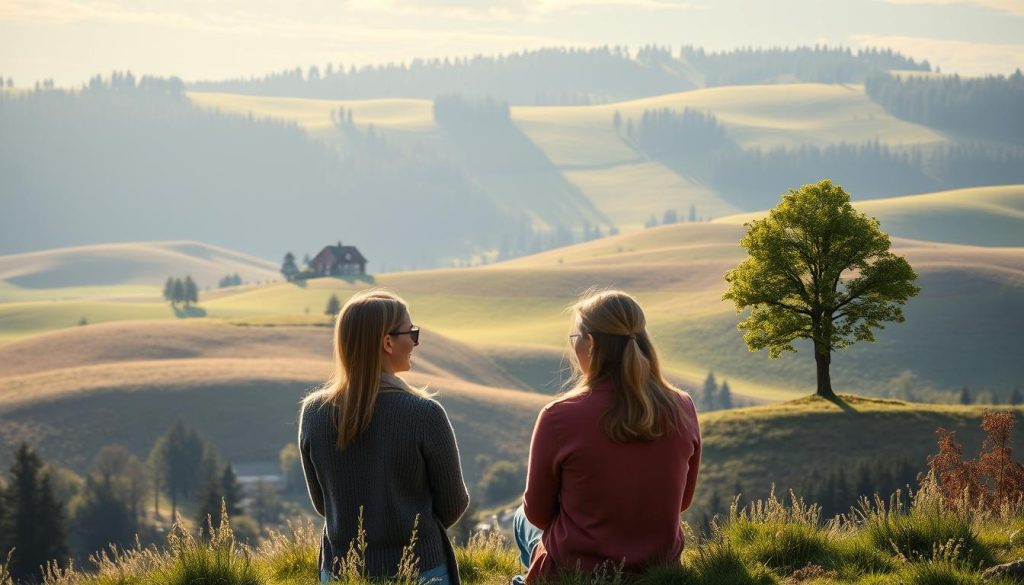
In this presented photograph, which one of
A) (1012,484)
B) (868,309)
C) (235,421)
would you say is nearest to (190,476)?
Result: (235,421)

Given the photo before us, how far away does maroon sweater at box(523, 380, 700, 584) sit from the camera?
827cm

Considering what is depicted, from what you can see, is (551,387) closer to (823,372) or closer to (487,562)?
(823,372)

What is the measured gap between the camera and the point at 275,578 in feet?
34.2

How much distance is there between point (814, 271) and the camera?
4009 cm

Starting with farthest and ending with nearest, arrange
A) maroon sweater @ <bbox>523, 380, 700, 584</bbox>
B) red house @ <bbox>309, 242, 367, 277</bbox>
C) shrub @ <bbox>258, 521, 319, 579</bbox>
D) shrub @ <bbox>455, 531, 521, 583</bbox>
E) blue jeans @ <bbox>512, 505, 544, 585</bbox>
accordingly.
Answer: red house @ <bbox>309, 242, 367, 277</bbox>
shrub @ <bbox>455, 531, 521, 583</bbox>
shrub @ <bbox>258, 521, 319, 579</bbox>
blue jeans @ <bbox>512, 505, 544, 585</bbox>
maroon sweater @ <bbox>523, 380, 700, 584</bbox>

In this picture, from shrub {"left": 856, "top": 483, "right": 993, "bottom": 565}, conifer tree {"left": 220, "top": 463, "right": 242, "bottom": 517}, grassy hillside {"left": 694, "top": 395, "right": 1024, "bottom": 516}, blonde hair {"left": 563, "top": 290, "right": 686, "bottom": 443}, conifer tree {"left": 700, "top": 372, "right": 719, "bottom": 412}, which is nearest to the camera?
blonde hair {"left": 563, "top": 290, "right": 686, "bottom": 443}

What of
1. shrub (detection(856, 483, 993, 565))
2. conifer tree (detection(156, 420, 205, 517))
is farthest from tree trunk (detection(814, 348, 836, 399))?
conifer tree (detection(156, 420, 205, 517))

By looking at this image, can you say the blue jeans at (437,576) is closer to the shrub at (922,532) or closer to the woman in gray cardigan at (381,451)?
the woman in gray cardigan at (381,451)

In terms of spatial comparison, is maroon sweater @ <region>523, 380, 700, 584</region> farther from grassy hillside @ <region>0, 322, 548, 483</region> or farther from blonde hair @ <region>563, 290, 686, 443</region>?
grassy hillside @ <region>0, 322, 548, 483</region>

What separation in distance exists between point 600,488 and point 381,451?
1.61 meters

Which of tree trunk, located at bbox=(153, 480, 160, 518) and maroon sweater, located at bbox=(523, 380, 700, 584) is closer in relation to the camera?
maroon sweater, located at bbox=(523, 380, 700, 584)

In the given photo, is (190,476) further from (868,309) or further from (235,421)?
(868,309)

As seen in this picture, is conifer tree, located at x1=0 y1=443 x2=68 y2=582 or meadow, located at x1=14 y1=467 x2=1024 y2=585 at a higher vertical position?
meadow, located at x1=14 y1=467 x2=1024 y2=585

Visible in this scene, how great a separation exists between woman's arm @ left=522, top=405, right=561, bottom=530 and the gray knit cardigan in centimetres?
52
